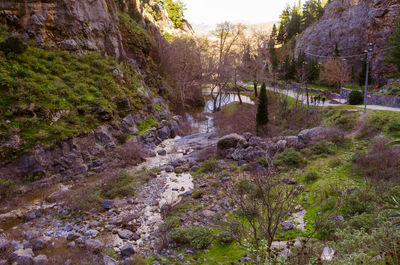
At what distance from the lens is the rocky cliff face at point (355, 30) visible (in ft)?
120

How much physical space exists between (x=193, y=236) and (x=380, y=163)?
8450 mm

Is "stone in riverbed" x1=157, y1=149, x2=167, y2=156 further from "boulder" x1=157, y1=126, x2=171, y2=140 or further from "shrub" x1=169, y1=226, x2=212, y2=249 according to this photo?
"shrub" x1=169, y1=226, x2=212, y2=249

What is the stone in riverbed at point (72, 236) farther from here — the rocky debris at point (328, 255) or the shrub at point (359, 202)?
the shrub at point (359, 202)

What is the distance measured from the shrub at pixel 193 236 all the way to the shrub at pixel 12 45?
595 inches

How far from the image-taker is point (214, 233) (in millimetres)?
7934

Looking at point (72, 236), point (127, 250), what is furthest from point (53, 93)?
point (127, 250)

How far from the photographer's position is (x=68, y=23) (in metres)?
19.2

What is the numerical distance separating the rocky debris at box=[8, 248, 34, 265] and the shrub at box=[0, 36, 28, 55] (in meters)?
12.9

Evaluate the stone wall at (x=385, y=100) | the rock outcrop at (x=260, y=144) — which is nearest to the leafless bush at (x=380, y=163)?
the rock outcrop at (x=260, y=144)

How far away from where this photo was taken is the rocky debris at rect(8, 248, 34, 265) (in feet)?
20.8

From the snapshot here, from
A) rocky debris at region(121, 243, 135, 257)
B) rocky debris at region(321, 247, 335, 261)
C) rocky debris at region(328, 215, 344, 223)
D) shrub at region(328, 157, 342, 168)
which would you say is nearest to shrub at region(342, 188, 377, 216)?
rocky debris at region(328, 215, 344, 223)

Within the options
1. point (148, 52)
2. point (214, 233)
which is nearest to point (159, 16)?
point (148, 52)

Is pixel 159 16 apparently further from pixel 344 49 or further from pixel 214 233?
pixel 214 233

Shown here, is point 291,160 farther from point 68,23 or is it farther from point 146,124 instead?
point 68,23
